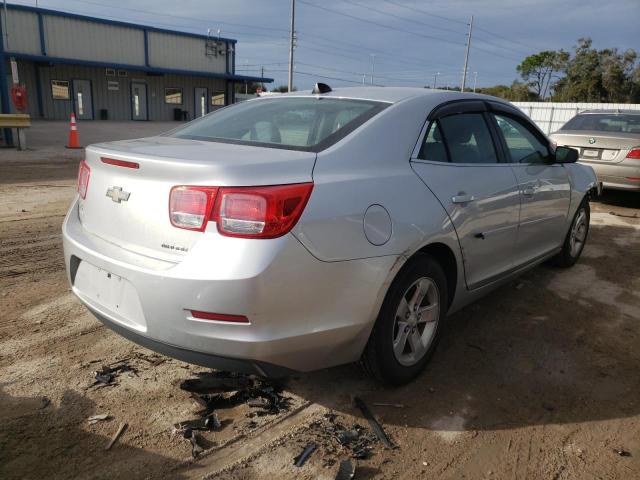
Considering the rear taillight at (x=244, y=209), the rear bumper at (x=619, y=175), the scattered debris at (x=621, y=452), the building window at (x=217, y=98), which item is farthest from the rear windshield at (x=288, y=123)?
the building window at (x=217, y=98)

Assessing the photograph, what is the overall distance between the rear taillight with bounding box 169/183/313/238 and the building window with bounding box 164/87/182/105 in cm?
3186

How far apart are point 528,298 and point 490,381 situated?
1.61m

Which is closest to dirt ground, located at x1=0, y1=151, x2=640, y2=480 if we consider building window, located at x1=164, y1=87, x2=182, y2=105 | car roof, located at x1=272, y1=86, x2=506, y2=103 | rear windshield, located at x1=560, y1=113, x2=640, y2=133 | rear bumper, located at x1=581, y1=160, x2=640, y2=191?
car roof, located at x1=272, y1=86, x2=506, y2=103

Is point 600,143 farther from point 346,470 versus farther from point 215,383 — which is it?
point 346,470

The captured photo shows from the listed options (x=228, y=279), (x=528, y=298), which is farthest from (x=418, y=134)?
(x=528, y=298)

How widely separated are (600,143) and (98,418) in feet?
28.0

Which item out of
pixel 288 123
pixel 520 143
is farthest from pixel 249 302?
pixel 520 143

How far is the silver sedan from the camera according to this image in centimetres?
826

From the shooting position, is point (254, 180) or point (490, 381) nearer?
point (254, 180)

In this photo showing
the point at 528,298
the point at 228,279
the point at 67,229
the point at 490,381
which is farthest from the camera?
the point at 528,298

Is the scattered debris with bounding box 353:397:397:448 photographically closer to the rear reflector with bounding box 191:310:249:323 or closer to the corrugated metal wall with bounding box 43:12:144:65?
the rear reflector with bounding box 191:310:249:323

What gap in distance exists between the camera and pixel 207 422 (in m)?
2.62

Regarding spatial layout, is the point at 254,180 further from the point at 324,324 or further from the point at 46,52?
the point at 46,52

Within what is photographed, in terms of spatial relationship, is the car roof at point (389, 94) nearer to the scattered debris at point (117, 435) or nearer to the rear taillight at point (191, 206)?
the rear taillight at point (191, 206)
